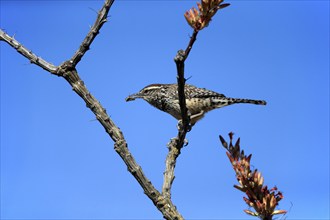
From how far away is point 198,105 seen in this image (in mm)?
5270

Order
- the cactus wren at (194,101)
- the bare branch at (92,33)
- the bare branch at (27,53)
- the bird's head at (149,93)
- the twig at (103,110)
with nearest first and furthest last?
the twig at (103,110) < the bare branch at (92,33) < the bare branch at (27,53) < the cactus wren at (194,101) < the bird's head at (149,93)

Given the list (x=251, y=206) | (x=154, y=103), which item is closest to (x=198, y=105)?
(x=154, y=103)

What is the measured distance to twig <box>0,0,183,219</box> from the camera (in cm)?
222

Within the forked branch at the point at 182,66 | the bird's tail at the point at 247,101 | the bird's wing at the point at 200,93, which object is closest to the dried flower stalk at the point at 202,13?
the forked branch at the point at 182,66

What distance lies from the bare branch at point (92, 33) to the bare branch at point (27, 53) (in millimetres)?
142

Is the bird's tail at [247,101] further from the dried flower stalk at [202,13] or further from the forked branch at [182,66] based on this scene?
the dried flower stalk at [202,13]

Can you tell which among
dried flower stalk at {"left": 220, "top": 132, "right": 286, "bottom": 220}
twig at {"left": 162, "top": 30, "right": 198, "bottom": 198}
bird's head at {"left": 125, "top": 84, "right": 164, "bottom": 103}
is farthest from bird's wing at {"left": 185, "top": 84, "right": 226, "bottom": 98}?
dried flower stalk at {"left": 220, "top": 132, "right": 286, "bottom": 220}

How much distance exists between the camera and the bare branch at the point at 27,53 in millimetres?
2566

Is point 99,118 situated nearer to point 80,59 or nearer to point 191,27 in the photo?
point 80,59

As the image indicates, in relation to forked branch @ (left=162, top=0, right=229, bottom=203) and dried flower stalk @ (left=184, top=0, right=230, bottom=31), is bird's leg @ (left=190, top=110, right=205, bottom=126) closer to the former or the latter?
forked branch @ (left=162, top=0, right=229, bottom=203)

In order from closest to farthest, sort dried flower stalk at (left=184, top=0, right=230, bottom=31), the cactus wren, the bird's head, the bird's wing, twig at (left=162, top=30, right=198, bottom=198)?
dried flower stalk at (left=184, top=0, right=230, bottom=31)
twig at (left=162, top=30, right=198, bottom=198)
the cactus wren
the bird's wing
the bird's head

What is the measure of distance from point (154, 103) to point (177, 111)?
0.61 metres

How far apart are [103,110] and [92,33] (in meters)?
0.40

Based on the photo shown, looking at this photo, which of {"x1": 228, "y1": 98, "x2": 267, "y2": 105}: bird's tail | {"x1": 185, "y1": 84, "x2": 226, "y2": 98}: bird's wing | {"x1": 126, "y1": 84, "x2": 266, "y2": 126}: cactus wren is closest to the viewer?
{"x1": 228, "y1": 98, "x2": 267, "y2": 105}: bird's tail
